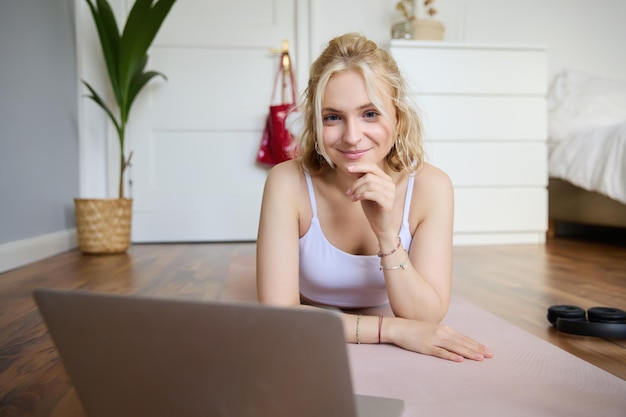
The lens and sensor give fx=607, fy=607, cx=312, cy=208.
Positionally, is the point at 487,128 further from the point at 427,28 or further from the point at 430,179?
the point at 430,179

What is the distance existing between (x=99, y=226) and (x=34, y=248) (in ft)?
1.27

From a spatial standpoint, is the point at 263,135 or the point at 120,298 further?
the point at 263,135

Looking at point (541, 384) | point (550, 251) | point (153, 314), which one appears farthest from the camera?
point (550, 251)

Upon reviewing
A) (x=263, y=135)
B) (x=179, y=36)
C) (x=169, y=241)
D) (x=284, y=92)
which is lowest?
(x=169, y=241)

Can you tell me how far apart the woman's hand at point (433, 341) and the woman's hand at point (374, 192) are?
→ 0.72 feet

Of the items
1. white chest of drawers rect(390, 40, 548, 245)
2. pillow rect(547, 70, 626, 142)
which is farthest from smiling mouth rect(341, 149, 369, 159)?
pillow rect(547, 70, 626, 142)

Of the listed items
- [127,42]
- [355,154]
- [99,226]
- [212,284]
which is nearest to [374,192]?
[355,154]

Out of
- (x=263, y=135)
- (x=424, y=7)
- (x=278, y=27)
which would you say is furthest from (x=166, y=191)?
(x=424, y=7)

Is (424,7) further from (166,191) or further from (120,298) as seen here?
(120,298)

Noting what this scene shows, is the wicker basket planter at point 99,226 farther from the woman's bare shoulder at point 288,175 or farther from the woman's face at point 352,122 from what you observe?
the woman's face at point 352,122

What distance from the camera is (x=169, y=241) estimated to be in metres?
3.69

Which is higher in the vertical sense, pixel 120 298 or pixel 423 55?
pixel 423 55

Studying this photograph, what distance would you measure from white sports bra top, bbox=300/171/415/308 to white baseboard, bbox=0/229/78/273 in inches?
61.5

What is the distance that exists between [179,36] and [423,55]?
1443mm
